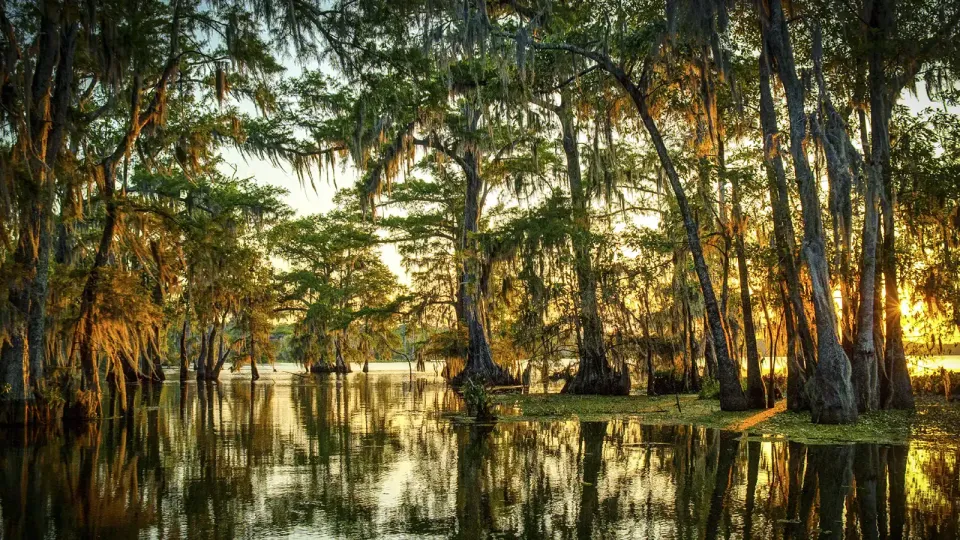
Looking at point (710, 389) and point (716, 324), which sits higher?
point (716, 324)

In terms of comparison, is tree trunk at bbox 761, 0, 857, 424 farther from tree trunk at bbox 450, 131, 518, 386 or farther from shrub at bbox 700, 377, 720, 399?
tree trunk at bbox 450, 131, 518, 386

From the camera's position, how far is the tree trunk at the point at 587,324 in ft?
74.6

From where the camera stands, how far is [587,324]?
74.9ft

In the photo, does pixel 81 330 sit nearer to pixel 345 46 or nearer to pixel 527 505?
pixel 345 46

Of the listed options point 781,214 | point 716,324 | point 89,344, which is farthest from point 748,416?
point 89,344

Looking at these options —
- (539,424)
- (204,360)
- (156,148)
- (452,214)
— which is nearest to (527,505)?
(539,424)

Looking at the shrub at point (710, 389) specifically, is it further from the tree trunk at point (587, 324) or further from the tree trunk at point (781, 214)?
the tree trunk at point (781, 214)

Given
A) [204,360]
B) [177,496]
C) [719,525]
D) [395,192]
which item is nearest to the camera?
[719,525]

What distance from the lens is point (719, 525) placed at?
20.8 ft

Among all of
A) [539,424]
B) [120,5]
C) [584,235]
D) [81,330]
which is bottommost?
[539,424]

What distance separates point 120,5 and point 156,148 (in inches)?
229

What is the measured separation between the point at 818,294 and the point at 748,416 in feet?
9.61

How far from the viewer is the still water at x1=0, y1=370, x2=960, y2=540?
6.45m

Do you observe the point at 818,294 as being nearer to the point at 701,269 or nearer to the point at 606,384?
the point at 701,269
